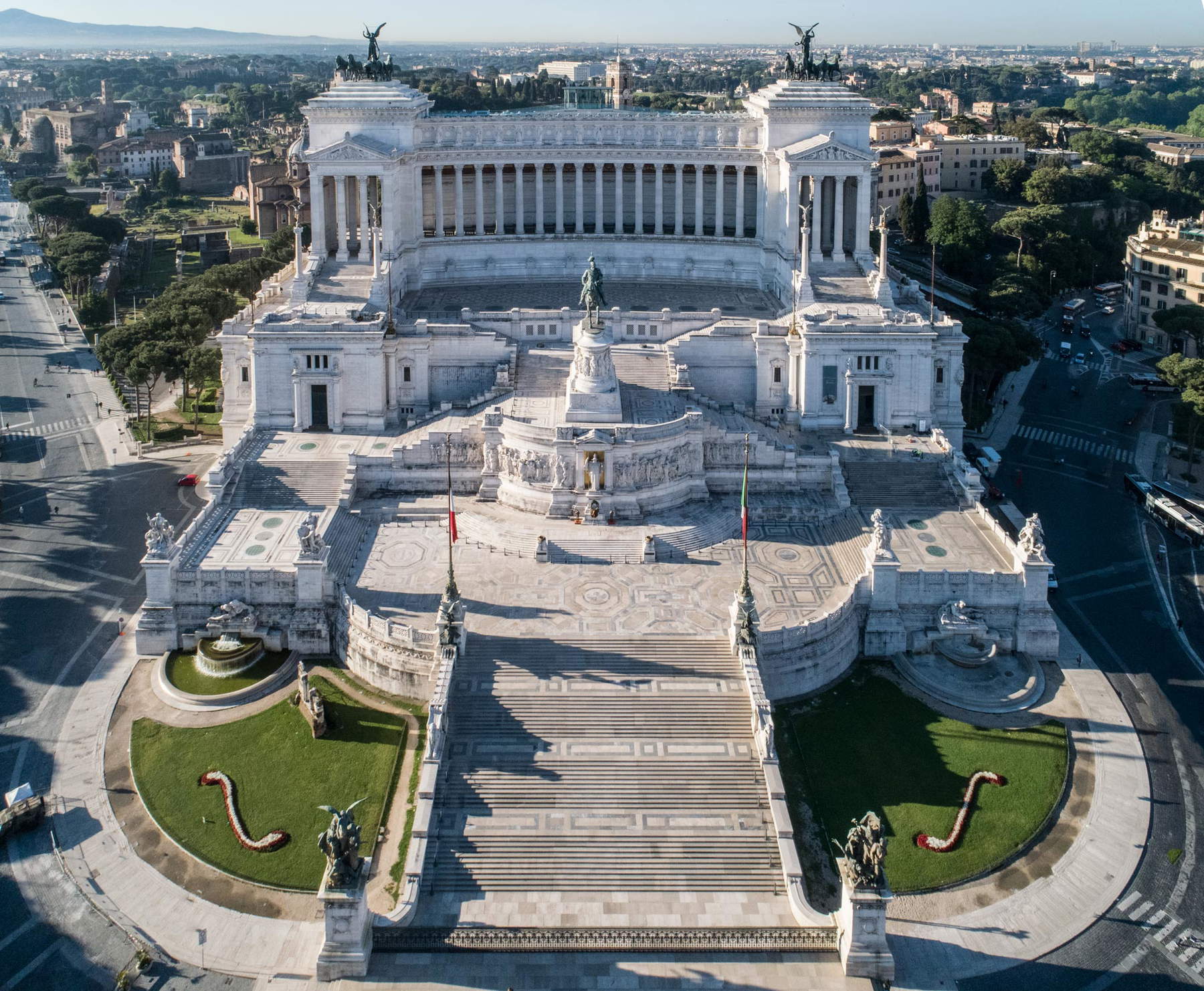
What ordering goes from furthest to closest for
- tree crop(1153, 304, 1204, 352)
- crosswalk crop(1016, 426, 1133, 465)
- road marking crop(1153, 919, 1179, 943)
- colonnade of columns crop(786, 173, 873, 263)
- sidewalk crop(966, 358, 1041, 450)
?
tree crop(1153, 304, 1204, 352) < sidewalk crop(966, 358, 1041, 450) < crosswalk crop(1016, 426, 1133, 465) < colonnade of columns crop(786, 173, 873, 263) < road marking crop(1153, 919, 1179, 943)

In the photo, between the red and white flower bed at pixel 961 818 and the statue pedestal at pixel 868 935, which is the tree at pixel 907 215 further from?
the statue pedestal at pixel 868 935

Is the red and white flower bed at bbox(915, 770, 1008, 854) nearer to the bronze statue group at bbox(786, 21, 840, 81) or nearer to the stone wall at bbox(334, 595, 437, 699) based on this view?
the stone wall at bbox(334, 595, 437, 699)

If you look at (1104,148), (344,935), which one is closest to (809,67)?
(344,935)

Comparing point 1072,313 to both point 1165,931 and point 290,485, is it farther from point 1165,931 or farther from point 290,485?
point 1165,931

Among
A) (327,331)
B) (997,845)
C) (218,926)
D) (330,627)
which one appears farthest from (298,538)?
(997,845)

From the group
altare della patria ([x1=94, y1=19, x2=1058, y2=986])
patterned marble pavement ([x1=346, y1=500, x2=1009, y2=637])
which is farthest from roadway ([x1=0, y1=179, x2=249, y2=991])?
patterned marble pavement ([x1=346, y1=500, x2=1009, y2=637])

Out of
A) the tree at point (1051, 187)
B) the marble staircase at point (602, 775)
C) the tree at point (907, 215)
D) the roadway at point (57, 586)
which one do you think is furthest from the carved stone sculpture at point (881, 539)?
the tree at point (1051, 187)
